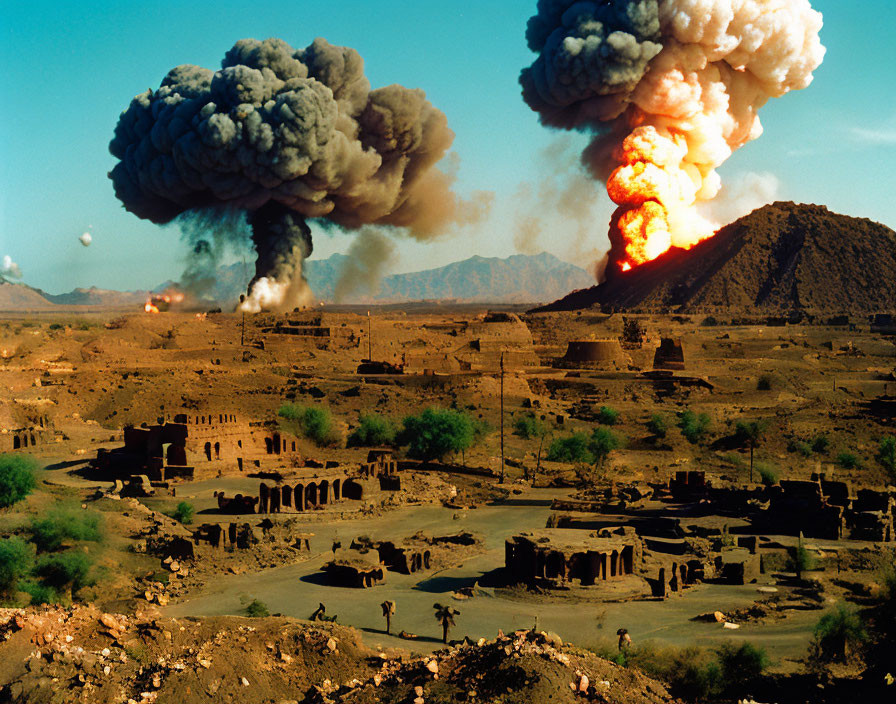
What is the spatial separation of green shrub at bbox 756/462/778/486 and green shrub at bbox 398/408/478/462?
39.7 feet

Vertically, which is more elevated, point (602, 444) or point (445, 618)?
point (602, 444)

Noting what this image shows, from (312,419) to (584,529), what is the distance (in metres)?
22.3

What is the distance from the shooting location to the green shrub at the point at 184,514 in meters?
33.9

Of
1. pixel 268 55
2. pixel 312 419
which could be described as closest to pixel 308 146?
pixel 268 55

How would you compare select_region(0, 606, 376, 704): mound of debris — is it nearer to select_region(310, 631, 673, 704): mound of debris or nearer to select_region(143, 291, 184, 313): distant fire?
select_region(310, 631, 673, 704): mound of debris

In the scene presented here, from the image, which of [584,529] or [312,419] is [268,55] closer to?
[312,419]

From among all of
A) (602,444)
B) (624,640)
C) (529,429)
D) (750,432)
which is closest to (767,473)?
(602,444)

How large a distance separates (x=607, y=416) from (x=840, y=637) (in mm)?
38499

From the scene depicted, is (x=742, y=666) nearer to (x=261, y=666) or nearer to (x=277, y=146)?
(x=261, y=666)

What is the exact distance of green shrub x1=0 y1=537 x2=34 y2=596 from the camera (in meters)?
25.0

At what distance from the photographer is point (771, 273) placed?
127125 millimetres

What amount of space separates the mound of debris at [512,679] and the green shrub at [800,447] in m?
36.0

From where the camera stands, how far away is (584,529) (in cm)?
3391

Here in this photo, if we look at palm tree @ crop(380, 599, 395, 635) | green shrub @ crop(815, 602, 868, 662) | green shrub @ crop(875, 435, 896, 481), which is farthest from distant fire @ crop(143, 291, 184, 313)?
green shrub @ crop(815, 602, 868, 662)
